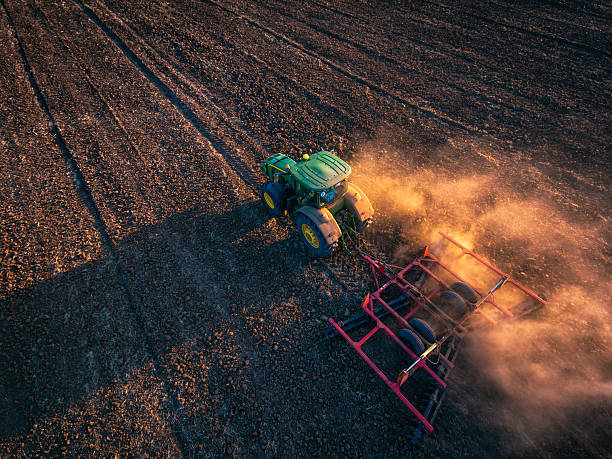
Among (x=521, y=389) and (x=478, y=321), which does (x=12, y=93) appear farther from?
(x=521, y=389)

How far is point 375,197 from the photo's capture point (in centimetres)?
1045

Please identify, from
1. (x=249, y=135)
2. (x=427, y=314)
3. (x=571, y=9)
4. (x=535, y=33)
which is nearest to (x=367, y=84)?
→ (x=249, y=135)

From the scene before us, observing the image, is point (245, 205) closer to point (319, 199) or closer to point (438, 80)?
point (319, 199)

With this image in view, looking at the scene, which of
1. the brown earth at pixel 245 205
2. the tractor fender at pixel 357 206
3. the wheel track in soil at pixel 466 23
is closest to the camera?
the brown earth at pixel 245 205

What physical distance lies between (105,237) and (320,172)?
657 centimetres

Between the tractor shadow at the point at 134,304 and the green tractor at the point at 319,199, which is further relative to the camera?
the green tractor at the point at 319,199

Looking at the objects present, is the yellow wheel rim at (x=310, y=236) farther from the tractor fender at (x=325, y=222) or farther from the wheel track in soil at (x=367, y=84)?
the wheel track in soil at (x=367, y=84)

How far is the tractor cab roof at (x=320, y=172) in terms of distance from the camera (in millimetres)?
7352

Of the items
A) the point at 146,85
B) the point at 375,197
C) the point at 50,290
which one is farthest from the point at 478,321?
the point at 146,85

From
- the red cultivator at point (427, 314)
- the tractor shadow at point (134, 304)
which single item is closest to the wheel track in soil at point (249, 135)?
the red cultivator at point (427, 314)

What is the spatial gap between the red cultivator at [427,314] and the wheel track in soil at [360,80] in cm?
706

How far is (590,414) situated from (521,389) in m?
1.20

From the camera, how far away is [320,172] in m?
7.63

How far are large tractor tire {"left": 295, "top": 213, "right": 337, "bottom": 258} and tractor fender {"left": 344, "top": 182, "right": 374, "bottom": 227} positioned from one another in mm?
1106
